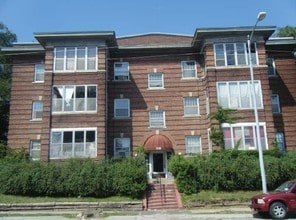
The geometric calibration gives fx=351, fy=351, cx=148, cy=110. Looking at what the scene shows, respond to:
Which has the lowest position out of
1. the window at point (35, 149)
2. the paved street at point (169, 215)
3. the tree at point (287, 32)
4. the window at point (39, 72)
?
the paved street at point (169, 215)

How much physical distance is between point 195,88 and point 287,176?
11810mm

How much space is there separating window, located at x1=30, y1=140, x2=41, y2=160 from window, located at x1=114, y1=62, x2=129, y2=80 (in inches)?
355

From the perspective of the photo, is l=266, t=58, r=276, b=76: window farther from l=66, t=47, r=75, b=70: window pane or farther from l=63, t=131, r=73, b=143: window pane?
l=63, t=131, r=73, b=143: window pane

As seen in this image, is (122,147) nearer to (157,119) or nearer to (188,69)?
(157,119)

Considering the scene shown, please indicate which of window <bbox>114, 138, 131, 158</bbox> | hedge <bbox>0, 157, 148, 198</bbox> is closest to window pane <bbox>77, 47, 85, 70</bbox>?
window <bbox>114, 138, 131, 158</bbox>

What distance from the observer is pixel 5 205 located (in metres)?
21.0

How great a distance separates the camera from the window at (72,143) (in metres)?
27.5

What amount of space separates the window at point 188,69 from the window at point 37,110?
13.2 meters

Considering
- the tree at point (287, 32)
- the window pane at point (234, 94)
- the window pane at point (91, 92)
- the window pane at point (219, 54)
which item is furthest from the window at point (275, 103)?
the window pane at point (91, 92)

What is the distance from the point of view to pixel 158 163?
30.5 metres

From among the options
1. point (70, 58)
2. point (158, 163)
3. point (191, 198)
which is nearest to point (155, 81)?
point (158, 163)

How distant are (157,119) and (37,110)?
1078 cm

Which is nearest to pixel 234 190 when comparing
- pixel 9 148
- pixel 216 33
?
pixel 216 33

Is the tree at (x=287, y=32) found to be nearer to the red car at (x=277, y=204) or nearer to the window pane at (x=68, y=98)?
the window pane at (x=68, y=98)
